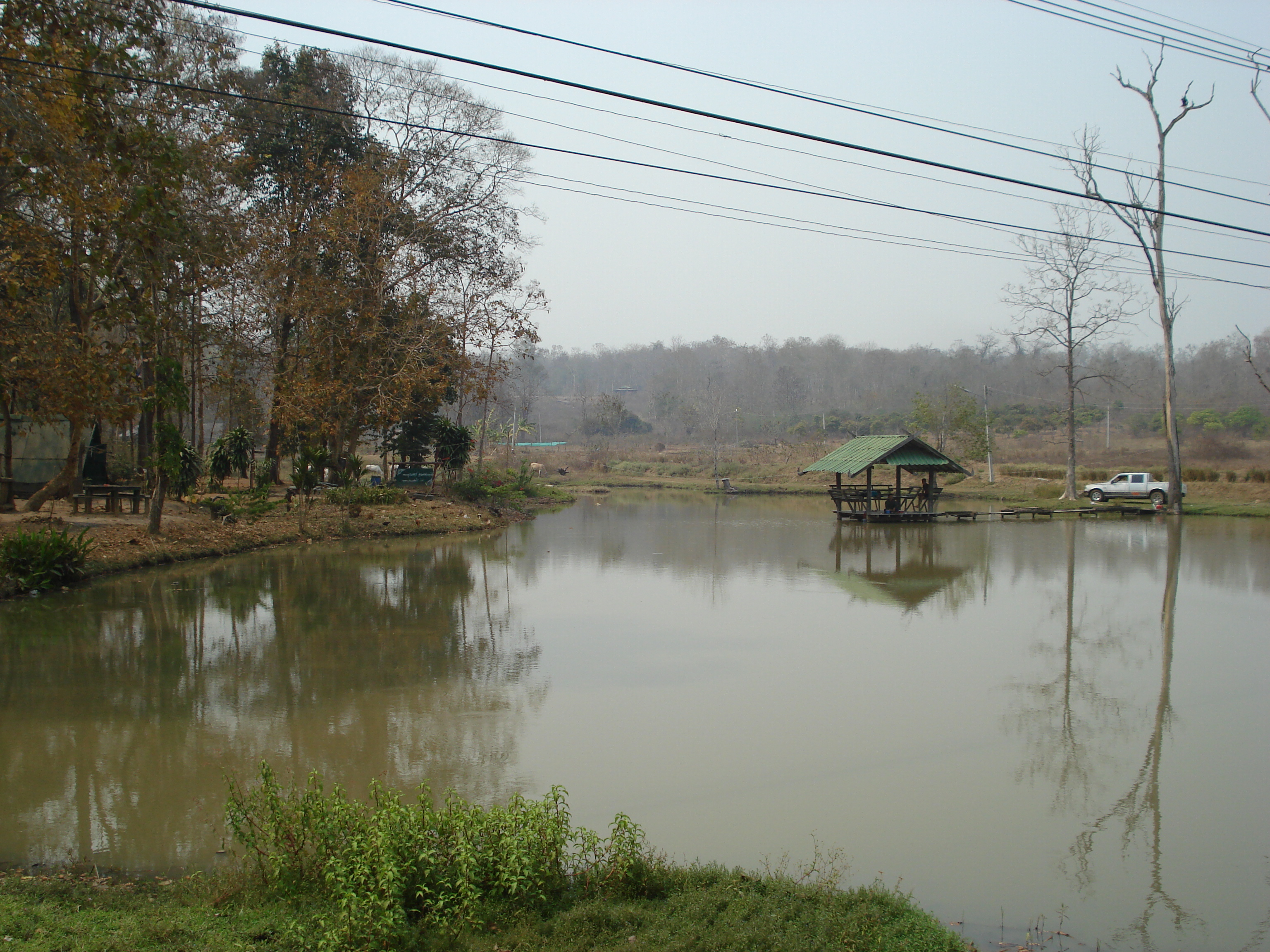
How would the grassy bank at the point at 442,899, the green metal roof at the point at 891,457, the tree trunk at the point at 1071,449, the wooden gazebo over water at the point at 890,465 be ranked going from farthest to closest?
the tree trunk at the point at 1071,449 → the wooden gazebo over water at the point at 890,465 → the green metal roof at the point at 891,457 → the grassy bank at the point at 442,899

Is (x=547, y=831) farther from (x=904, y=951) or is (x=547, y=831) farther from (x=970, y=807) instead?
(x=970, y=807)

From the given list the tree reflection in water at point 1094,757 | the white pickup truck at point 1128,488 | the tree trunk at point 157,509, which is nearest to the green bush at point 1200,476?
the white pickup truck at point 1128,488

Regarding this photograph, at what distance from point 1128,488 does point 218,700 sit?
32.6m

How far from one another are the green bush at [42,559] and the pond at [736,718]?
430 mm

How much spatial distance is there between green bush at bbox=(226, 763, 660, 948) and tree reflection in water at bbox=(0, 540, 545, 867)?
45.2 inches

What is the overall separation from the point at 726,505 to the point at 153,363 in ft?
77.7

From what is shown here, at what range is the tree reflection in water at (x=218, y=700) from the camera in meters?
5.76

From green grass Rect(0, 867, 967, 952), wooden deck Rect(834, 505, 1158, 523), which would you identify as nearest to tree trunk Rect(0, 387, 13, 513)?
green grass Rect(0, 867, 967, 952)

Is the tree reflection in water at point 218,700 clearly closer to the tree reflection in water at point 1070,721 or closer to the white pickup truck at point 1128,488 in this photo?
the tree reflection in water at point 1070,721

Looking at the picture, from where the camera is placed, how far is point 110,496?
18359 millimetres

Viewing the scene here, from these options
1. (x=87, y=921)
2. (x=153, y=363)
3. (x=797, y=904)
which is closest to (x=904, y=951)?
(x=797, y=904)

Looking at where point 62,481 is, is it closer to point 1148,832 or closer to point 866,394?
point 1148,832

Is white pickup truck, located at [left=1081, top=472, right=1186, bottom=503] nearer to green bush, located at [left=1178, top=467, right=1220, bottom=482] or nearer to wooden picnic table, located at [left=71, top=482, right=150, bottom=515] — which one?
green bush, located at [left=1178, top=467, right=1220, bottom=482]

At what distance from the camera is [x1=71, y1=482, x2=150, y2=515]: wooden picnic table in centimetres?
1783
